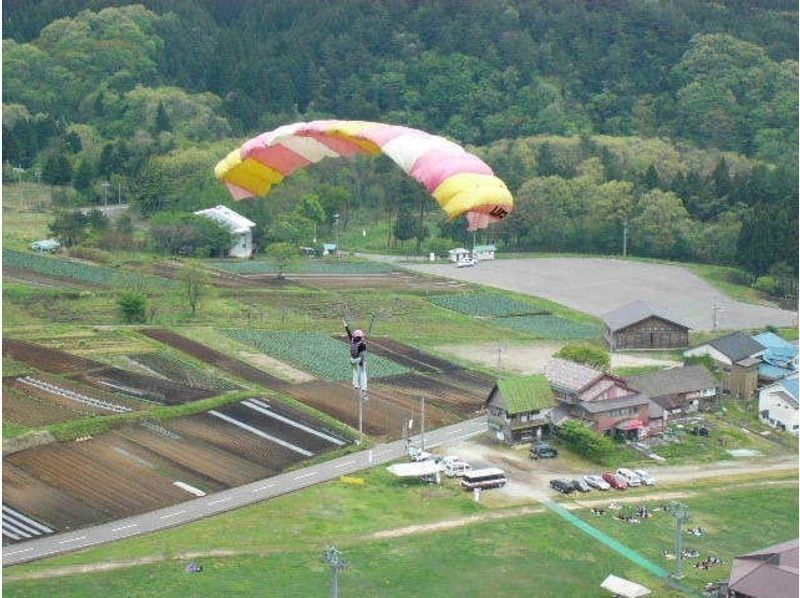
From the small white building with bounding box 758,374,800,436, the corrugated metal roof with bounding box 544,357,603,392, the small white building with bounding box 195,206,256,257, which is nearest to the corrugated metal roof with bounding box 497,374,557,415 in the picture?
the corrugated metal roof with bounding box 544,357,603,392

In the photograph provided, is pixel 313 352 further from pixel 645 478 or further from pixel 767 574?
pixel 767 574

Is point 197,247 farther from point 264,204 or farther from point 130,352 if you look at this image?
point 130,352

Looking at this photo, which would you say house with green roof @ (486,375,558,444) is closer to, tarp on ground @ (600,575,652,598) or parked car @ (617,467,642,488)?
parked car @ (617,467,642,488)

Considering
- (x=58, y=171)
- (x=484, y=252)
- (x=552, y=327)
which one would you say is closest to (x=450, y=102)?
(x=484, y=252)

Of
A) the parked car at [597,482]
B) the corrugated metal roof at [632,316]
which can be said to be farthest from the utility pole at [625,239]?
the parked car at [597,482]

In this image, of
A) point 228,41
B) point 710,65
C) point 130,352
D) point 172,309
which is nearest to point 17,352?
point 130,352

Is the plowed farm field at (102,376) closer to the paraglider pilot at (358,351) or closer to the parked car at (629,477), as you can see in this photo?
the parked car at (629,477)
